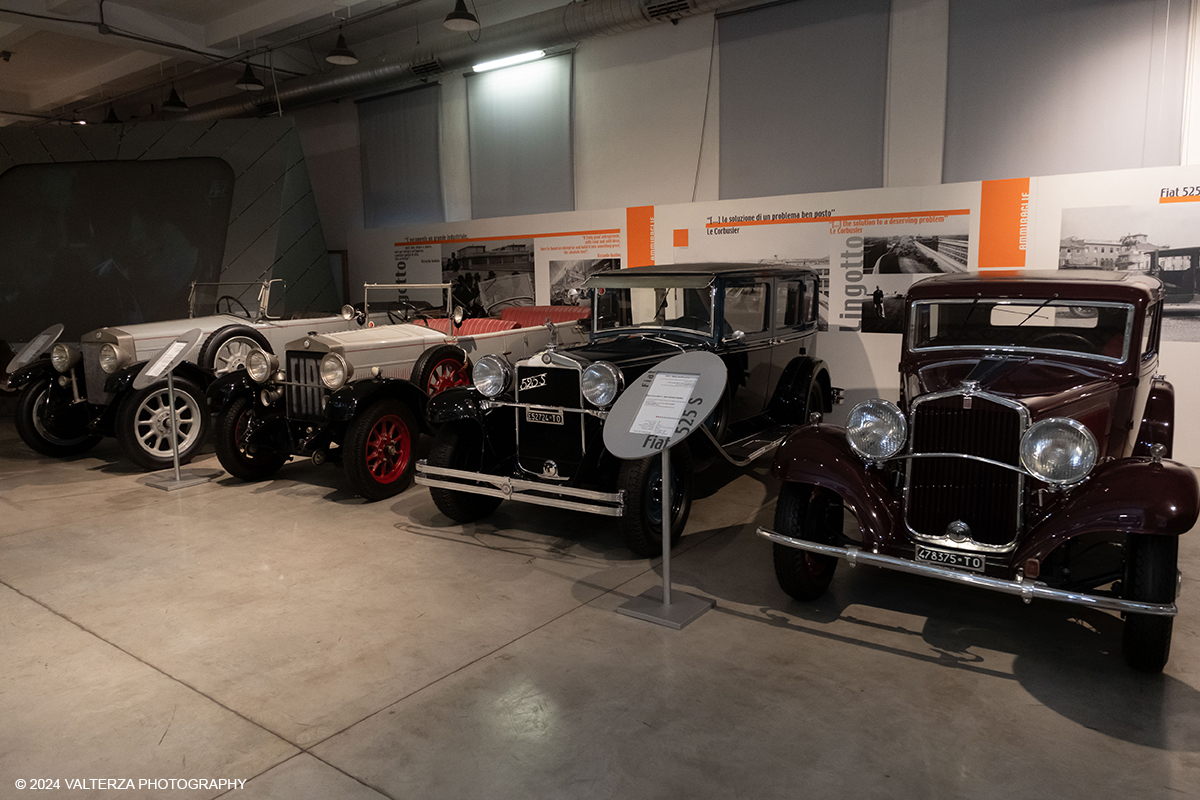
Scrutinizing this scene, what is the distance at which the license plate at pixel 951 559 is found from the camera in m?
2.79

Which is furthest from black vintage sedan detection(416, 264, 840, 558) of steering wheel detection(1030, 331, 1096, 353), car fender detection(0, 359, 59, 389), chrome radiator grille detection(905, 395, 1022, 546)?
car fender detection(0, 359, 59, 389)

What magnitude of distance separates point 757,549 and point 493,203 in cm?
744

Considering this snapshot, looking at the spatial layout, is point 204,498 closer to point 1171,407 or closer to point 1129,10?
point 1171,407

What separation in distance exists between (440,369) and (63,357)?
11.1 ft

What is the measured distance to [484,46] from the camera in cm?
909

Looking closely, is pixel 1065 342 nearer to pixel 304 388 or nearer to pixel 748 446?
pixel 748 446

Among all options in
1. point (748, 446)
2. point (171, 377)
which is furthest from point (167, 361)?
point (748, 446)

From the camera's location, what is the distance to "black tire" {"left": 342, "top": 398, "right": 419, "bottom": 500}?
4957 mm

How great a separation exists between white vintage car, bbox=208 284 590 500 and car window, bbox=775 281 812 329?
159 centimetres

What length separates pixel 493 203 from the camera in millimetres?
10305

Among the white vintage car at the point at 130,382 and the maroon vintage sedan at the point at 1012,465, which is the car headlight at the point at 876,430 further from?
the white vintage car at the point at 130,382

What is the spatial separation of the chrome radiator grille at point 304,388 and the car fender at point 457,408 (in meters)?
1.31

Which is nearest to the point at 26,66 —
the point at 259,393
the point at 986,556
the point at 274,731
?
the point at 259,393

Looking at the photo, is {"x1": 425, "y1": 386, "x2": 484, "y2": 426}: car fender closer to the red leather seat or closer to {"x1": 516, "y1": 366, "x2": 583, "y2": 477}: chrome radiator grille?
{"x1": 516, "y1": 366, "x2": 583, "y2": 477}: chrome radiator grille
